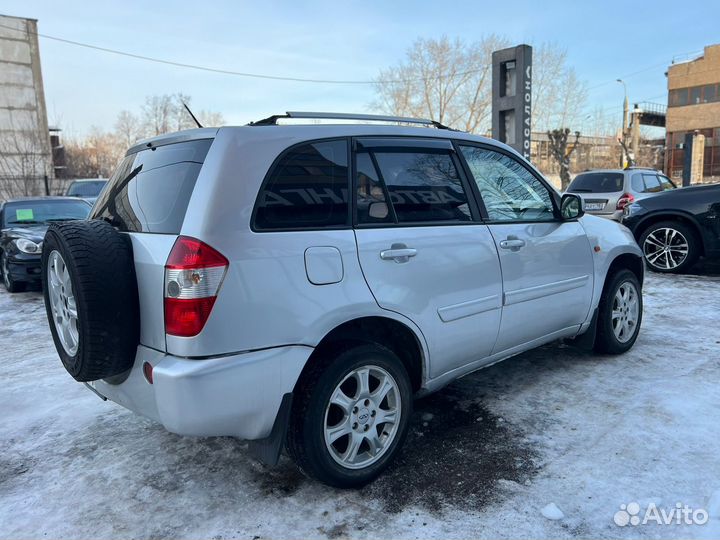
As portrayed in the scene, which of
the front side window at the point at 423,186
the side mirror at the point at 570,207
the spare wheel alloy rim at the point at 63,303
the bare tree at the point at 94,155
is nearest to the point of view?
the spare wheel alloy rim at the point at 63,303

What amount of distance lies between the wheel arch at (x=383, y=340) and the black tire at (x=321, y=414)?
0.05 metres

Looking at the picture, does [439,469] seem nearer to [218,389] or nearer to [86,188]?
[218,389]

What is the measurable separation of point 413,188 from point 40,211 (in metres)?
8.04

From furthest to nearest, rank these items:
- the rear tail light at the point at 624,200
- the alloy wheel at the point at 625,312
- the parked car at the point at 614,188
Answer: the parked car at the point at 614,188, the rear tail light at the point at 624,200, the alloy wheel at the point at 625,312

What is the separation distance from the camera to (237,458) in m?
2.97

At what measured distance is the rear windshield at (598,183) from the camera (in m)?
11.1

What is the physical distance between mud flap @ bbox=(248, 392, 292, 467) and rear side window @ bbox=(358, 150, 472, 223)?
3.12 ft

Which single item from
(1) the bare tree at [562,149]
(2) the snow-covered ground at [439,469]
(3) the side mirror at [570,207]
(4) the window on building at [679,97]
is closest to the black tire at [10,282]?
(2) the snow-covered ground at [439,469]

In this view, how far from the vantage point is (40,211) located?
878 cm

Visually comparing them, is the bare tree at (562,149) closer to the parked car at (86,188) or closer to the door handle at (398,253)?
the parked car at (86,188)

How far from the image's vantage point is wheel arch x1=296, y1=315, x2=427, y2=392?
2.54m

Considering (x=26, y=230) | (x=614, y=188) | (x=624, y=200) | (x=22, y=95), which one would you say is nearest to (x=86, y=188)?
(x=26, y=230)

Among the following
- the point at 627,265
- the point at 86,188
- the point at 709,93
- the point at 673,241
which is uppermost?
the point at 709,93

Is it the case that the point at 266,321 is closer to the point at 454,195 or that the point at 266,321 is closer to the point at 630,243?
the point at 454,195
